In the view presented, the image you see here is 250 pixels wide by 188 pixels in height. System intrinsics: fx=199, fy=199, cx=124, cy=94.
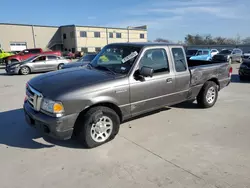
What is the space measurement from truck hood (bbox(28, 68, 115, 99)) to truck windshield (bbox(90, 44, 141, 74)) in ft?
0.83

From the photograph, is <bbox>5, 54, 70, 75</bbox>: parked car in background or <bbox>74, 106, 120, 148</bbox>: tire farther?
<bbox>5, 54, 70, 75</bbox>: parked car in background

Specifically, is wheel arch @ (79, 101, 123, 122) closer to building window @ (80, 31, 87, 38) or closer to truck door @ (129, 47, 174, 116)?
truck door @ (129, 47, 174, 116)

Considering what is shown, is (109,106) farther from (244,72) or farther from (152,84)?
(244,72)

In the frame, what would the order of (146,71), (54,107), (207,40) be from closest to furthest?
(54,107), (146,71), (207,40)

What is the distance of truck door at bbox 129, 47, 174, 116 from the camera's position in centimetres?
399

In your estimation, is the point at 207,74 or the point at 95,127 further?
the point at 207,74

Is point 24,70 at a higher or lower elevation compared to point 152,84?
lower

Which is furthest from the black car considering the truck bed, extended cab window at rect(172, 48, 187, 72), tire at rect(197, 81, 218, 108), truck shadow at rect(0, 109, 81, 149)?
truck shadow at rect(0, 109, 81, 149)

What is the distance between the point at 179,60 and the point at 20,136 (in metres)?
3.92

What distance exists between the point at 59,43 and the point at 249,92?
166 ft

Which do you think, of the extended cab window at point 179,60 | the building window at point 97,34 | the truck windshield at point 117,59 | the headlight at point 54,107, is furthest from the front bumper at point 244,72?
the building window at point 97,34

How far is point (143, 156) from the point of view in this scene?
338cm

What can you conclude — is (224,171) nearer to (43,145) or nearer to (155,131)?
(155,131)

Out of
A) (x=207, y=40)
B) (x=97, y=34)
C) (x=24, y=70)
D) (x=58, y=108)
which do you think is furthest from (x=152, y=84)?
(x=207, y=40)
